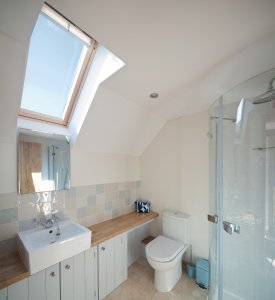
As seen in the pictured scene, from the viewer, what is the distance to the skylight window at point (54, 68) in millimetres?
1360

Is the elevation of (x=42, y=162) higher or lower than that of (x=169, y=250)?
higher

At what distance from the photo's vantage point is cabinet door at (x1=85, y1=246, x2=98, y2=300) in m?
1.59

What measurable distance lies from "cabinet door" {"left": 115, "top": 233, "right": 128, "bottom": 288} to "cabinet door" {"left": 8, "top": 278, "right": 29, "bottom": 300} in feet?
3.00

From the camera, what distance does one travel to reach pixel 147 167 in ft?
9.11

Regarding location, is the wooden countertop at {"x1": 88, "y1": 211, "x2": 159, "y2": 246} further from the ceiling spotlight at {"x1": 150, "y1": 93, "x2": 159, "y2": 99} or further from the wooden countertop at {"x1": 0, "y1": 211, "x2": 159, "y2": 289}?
the ceiling spotlight at {"x1": 150, "y1": 93, "x2": 159, "y2": 99}

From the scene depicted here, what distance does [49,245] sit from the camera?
1.29 meters

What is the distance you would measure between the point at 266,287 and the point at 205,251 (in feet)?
2.29

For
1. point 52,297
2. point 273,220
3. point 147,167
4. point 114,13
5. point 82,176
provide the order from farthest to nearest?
point 147,167, point 82,176, point 273,220, point 52,297, point 114,13

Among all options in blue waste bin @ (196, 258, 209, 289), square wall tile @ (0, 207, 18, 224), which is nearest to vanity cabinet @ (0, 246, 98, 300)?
square wall tile @ (0, 207, 18, 224)

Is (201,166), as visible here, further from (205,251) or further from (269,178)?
(205,251)

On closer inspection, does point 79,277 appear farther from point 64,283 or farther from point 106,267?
point 106,267

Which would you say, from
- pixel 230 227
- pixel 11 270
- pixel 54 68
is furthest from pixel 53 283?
pixel 54 68

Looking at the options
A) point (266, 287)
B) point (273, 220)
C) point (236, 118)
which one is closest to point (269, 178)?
point (273, 220)

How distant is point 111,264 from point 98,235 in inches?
15.1
